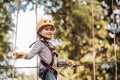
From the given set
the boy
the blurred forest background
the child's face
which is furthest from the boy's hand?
the blurred forest background

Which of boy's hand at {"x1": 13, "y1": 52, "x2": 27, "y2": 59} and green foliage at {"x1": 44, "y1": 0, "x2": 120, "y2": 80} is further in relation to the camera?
green foliage at {"x1": 44, "y1": 0, "x2": 120, "y2": 80}

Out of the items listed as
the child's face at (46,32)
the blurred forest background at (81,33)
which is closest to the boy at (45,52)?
the child's face at (46,32)

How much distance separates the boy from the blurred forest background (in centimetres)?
140

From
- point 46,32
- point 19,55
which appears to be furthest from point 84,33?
point 19,55

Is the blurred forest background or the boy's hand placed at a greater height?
the boy's hand

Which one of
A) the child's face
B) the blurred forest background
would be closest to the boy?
the child's face

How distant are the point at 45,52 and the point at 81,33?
5.15 ft

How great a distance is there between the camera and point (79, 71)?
8.75 feet

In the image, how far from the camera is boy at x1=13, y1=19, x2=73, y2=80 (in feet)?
4.06

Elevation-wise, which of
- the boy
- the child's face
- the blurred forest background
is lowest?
the blurred forest background

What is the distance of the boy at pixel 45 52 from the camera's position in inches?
48.7

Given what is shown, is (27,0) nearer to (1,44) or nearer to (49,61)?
(1,44)

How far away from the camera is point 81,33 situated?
2.81m

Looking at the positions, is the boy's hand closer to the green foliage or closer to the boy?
the boy
